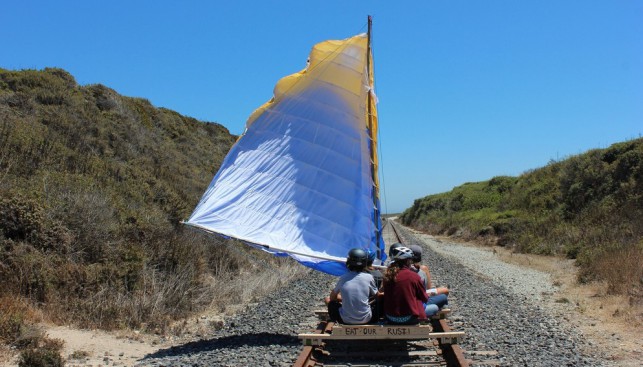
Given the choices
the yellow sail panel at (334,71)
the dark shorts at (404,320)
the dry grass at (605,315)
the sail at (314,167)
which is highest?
the yellow sail panel at (334,71)

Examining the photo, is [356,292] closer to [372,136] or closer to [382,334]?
[382,334]

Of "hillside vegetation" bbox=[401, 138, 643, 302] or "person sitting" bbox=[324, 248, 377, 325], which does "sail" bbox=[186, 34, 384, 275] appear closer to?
"person sitting" bbox=[324, 248, 377, 325]

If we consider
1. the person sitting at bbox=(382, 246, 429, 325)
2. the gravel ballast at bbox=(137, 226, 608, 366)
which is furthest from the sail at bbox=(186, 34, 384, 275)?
the person sitting at bbox=(382, 246, 429, 325)

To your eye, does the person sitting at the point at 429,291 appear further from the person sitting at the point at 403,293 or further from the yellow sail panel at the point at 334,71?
the yellow sail panel at the point at 334,71

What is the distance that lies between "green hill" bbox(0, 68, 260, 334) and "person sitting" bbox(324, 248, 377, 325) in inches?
141

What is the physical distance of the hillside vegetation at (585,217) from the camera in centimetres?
1376

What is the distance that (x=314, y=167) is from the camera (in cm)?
816

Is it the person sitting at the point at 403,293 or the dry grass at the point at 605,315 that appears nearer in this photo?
the person sitting at the point at 403,293

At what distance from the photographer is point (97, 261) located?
9938 millimetres

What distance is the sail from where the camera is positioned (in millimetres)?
7992

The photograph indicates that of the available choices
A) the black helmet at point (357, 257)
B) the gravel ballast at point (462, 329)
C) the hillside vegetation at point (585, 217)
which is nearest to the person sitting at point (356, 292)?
the black helmet at point (357, 257)

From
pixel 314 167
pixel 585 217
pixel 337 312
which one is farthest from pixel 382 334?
pixel 585 217

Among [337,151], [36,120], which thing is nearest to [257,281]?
[337,151]

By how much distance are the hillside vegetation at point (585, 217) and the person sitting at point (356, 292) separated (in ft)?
21.1
